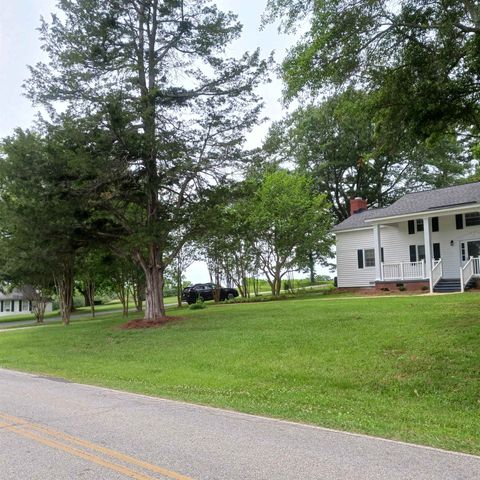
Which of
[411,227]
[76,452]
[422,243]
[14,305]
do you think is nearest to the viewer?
[76,452]

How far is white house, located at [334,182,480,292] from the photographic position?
93.0 ft

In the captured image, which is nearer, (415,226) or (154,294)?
(154,294)

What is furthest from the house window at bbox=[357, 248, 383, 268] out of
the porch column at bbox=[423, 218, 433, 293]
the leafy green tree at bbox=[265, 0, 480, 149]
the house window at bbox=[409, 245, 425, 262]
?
the leafy green tree at bbox=[265, 0, 480, 149]

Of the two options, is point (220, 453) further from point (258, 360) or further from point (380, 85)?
point (380, 85)

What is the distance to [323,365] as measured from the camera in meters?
11.8

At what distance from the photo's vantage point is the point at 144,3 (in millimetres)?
22828

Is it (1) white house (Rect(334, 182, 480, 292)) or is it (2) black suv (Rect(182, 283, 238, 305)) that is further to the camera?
(2) black suv (Rect(182, 283, 238, 305))

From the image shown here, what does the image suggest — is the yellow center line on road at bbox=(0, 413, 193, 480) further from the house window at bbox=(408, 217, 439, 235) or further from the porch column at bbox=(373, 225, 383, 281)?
the house window at bbox=(408, 217, 439, 235)

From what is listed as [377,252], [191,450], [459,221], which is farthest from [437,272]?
[191,450]

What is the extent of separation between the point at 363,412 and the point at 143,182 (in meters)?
15.6

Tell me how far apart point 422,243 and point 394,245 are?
2055 mm

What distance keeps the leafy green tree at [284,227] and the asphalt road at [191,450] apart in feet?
96.1

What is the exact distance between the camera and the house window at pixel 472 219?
29266 millimetres

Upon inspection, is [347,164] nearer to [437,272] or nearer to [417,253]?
[417,253]
